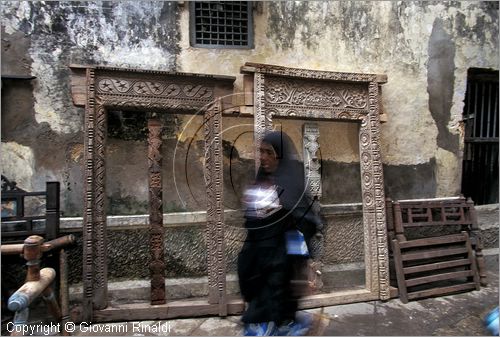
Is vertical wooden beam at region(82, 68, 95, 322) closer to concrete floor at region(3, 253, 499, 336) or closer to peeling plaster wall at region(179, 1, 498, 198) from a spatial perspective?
concrete floor at region(3, 253, 499, 336)

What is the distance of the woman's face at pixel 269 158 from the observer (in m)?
2.69

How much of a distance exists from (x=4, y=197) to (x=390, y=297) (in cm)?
396

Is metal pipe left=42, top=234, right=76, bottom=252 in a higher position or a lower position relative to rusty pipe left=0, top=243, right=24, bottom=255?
lower

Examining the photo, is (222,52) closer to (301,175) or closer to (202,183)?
(202,183)

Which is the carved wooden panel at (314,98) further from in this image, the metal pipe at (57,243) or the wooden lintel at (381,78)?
the metal pipe at (57,243)

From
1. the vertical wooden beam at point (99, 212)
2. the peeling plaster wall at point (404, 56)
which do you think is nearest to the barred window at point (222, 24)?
the peeling plaster wall at point (404, 56)

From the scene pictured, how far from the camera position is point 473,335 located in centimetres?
312

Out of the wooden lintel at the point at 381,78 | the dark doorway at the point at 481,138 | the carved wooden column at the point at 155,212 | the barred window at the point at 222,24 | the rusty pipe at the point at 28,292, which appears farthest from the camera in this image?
the dark doorway at the point at 481,138

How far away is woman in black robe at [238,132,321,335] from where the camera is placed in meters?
2.66

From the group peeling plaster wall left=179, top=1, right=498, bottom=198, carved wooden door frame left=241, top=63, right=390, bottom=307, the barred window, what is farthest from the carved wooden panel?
the barred window

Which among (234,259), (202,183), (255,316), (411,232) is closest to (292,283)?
(255,316)

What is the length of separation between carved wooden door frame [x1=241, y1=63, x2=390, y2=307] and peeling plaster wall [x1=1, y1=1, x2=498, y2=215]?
47cm

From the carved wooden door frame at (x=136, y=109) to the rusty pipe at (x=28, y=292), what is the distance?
0.88 meters

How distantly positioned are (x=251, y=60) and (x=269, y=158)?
1.86 metres
